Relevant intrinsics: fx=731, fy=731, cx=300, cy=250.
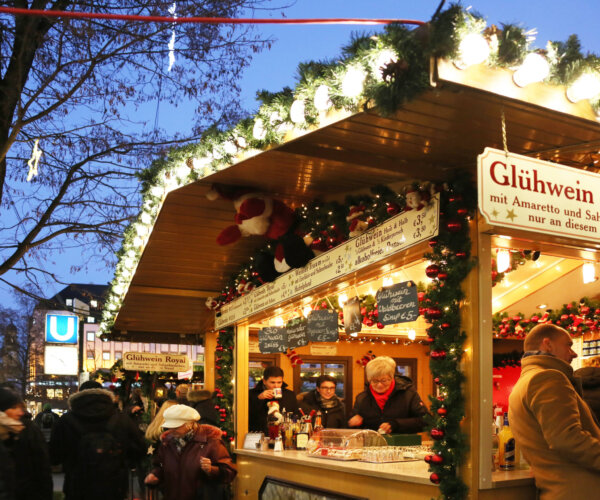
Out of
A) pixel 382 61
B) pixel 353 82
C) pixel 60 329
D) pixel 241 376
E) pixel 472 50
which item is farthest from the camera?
pixel 60 329

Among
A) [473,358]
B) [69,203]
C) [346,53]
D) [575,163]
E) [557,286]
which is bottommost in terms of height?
[473,358]

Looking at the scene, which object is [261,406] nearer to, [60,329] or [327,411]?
[327,411]

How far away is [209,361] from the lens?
1236 centimetres

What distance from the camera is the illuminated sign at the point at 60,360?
32.6 m

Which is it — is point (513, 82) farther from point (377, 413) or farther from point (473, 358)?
point (377, 413)

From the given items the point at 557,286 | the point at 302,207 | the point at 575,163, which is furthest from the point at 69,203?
the point at 575,163

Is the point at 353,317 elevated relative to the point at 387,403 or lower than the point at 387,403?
elevated

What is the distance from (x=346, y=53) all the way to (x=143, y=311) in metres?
8.80

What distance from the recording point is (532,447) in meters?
4.43

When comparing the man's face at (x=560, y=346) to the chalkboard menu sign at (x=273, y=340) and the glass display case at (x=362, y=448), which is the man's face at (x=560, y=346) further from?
the chalkboard menu sign at (x=273, y=340)

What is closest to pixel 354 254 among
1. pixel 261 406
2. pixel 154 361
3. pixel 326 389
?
pixel 326 389

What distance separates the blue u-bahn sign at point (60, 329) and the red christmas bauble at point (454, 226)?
31882mm

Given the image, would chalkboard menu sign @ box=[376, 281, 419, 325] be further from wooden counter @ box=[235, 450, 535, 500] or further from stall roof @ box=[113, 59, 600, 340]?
wooden counter @ box=[235, 450, 535, 500]

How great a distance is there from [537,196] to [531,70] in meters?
0.68
